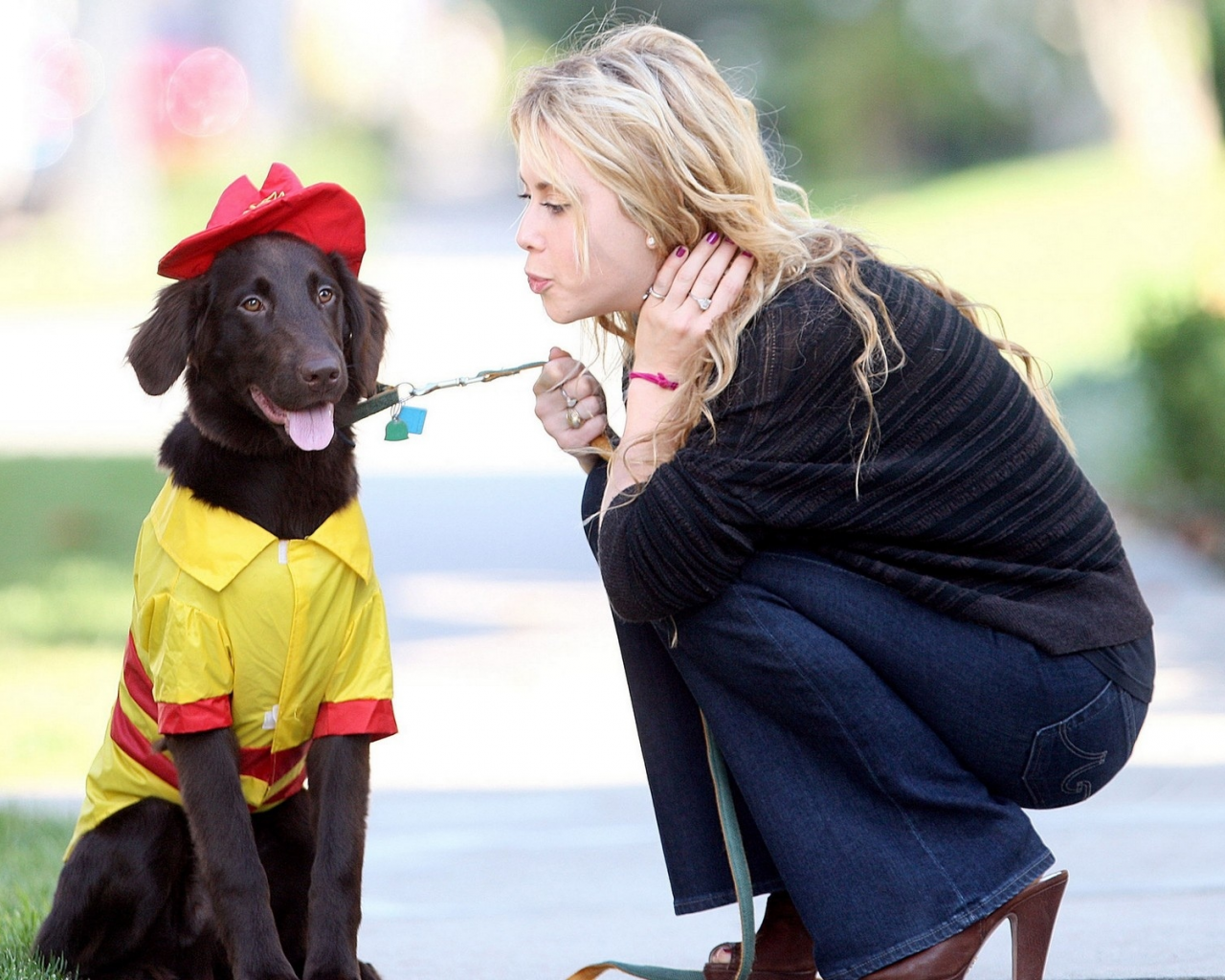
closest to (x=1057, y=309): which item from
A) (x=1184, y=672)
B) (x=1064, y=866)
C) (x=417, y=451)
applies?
(x=417, y=451)

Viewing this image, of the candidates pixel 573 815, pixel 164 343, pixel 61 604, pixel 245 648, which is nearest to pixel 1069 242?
pixel 61 604

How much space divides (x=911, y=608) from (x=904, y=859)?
399 millimetres

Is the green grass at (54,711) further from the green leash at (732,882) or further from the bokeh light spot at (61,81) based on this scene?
the bokeh light spot at (61,81)

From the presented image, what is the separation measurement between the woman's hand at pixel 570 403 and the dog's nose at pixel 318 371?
396 millimetres

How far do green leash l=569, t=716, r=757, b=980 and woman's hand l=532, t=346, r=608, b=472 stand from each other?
0.55 metres

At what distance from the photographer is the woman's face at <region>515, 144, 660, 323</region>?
2.77m

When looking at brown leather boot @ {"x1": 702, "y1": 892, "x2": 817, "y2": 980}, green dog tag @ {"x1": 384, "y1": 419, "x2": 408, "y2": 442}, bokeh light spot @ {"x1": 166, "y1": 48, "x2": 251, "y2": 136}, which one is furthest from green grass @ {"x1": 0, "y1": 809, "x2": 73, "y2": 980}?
bokeh light spot @ {"x1": 166, "y1": 48, "x2": 251, "y2": 136}

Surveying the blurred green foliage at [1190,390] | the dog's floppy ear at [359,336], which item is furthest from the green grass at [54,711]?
the blurred green foliage at [1190,390]

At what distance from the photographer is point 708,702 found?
2.80 m

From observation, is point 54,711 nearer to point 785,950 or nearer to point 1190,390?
point 785,950

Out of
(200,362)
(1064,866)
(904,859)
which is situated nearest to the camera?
(904,859)

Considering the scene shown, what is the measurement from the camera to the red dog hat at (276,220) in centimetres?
289

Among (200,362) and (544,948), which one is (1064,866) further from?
(200,362)

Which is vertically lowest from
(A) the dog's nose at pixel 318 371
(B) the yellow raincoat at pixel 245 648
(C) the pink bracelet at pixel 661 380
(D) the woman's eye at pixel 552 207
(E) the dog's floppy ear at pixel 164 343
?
(B) the yellow raincoat at pixel 245 648
